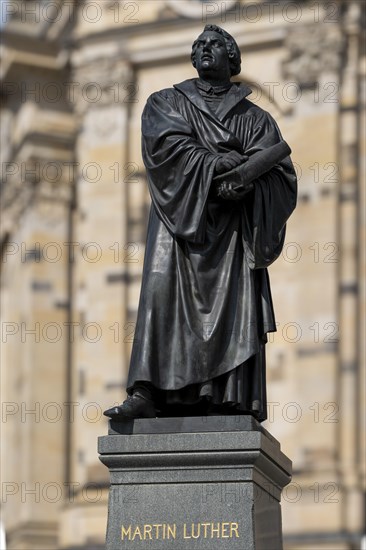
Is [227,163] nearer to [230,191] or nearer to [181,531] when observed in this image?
[230,191]

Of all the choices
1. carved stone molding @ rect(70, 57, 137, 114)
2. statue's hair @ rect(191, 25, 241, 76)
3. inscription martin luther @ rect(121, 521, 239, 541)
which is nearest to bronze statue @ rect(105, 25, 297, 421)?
statue's hair @ rect(191, 25, 241, 76)

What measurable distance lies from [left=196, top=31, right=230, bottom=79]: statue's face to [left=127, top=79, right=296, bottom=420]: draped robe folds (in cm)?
50

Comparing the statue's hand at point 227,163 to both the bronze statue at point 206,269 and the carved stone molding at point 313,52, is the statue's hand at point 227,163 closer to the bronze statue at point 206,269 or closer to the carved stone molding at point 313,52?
the bronze statue at point 206,269

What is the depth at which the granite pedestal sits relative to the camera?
38.1 ft

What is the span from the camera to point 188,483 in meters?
11.8

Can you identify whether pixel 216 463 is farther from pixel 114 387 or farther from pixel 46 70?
pixel 46 70

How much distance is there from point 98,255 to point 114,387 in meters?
2.54

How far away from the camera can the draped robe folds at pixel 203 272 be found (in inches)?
478

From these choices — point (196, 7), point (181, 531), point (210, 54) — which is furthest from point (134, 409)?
point (196, 7)

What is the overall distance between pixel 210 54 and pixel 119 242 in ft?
61.7

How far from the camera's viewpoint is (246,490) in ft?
38.4

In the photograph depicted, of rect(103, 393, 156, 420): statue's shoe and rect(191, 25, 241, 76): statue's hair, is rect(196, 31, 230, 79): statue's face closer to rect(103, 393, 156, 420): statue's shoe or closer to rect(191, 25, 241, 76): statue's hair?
rect(191, 25, 241, 76): statue's hair

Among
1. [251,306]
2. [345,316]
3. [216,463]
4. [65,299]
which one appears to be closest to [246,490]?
[216,463]

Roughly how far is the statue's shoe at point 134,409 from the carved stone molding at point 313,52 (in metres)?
18.8
